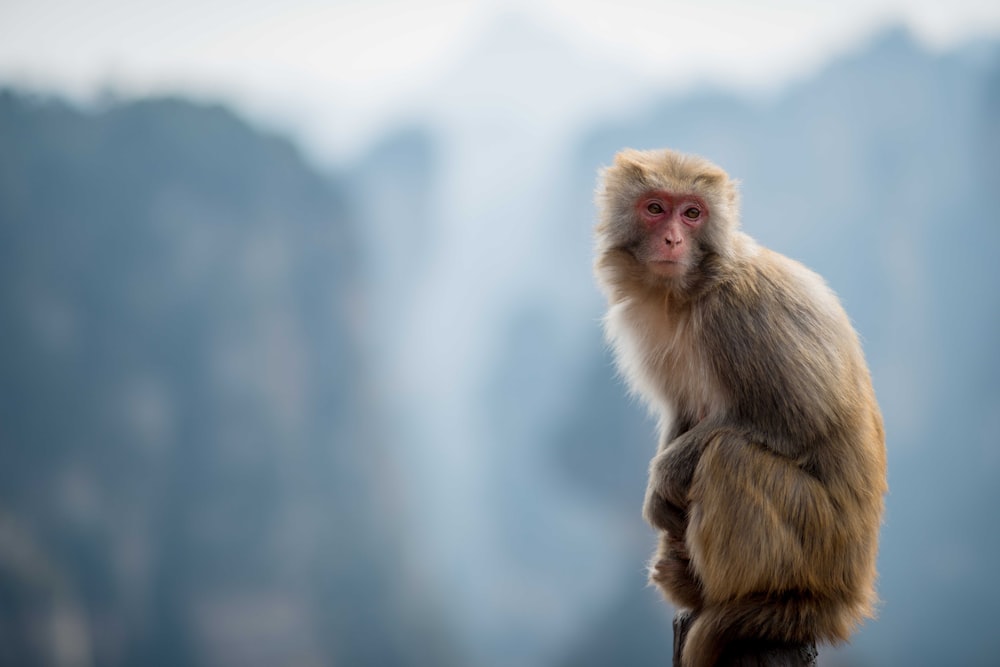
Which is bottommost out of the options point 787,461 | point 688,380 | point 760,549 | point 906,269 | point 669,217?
point 760,549

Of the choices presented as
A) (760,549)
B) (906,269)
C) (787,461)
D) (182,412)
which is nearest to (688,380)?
(787,461)

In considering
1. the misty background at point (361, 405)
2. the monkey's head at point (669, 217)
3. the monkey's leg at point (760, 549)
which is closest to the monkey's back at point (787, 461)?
the monkey's leg at point (760, 549)

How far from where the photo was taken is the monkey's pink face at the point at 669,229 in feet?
7.87

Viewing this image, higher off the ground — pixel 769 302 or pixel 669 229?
pixel 669 229

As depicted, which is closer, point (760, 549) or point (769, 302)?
point (760, 549)

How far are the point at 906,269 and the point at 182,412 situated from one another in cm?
1742

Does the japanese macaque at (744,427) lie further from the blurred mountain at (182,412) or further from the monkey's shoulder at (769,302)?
the blurred mountain at (182,412)

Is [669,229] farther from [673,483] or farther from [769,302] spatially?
[673,483]

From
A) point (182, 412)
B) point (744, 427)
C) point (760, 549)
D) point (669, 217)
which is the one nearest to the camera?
point (760, 549)

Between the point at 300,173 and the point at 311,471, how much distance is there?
7.12 m

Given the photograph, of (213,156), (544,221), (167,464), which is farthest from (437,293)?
(167,464)

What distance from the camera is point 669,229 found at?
241 centimetres

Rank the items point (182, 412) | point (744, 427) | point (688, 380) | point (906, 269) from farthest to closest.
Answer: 1. point (906, 269)
2. point (182, 412)
3. point (688, 380)
4. point (744, 427)

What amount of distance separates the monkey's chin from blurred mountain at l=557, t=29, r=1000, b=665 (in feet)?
52.1
